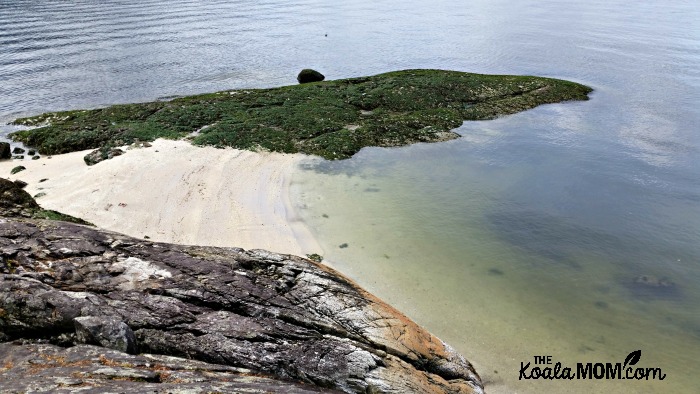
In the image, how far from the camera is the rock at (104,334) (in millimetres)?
9406

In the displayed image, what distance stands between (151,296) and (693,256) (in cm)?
2211

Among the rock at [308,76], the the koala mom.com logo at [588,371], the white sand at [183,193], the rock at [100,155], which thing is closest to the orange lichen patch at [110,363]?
the the koala mom.com logo at [588,371]

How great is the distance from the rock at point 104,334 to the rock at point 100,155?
813 inches

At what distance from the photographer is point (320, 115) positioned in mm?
35656

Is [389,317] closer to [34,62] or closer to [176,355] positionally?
[176,355]

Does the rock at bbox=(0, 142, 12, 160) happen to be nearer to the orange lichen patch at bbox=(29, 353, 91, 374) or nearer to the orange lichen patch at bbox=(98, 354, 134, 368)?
the orange lichen patch at bbox=(29, 353, 91, 374)

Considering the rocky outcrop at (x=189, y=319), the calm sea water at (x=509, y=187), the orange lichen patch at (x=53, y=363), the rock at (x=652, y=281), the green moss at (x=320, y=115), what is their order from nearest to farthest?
1. the orange lichen patch at (x=53, y=363)
2. the rocky outcrop at (x=189, y=319)
3. the calm sea water at (x=509, y=187)
4. the rock at (x=652, y=281)
5. the green moss at (x=320, y=115)

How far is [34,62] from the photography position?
51.9 metres

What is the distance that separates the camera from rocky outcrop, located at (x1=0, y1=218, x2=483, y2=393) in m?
9.34

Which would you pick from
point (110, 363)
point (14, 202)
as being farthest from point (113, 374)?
point (14, 202)

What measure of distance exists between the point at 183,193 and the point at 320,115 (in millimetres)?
14025

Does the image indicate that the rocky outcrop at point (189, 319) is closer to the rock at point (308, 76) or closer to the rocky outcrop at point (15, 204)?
the rocky outcrop at point (15, 204)

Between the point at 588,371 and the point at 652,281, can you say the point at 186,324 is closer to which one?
the point at 588,371

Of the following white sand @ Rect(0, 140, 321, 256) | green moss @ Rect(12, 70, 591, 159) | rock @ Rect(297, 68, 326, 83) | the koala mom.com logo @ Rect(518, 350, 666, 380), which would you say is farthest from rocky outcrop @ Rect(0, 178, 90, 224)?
rock @ Rect(297, 68, 326, 83)
